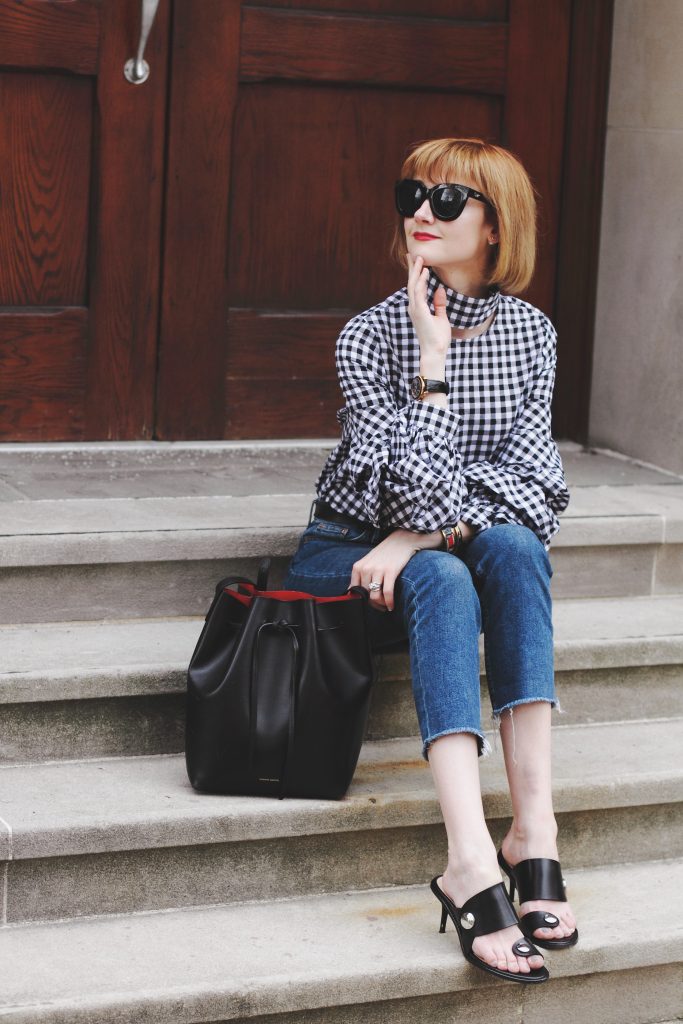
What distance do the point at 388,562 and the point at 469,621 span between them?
199mm

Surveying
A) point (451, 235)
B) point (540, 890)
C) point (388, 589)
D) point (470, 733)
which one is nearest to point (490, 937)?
point (540, 890)

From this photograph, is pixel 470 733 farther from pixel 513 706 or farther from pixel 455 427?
pixel 455 427

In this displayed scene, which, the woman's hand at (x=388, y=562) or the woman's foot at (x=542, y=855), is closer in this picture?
the woman's foot at (x=542, y=855)

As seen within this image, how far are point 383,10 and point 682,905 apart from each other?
8.16 ft

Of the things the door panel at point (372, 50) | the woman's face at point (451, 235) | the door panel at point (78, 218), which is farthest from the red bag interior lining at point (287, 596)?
the door panel at point (372, 50)

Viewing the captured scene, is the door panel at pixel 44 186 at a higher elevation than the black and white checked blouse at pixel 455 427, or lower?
higher

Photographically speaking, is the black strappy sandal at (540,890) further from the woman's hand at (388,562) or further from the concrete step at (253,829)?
the woman's hand at (388,562)

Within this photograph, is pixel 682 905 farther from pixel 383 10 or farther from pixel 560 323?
pixel 383 10

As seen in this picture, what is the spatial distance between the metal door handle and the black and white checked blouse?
49.4 inches

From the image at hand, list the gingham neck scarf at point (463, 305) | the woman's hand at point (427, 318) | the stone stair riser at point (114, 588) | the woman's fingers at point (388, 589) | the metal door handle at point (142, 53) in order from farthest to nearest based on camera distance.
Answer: the metal door handle at point (142, 53) → the stone stair riser at point (114, 588) → the gingham neck scarf at point (463, 305) → the woman's hand at point (427, 318) → the woman's fingers at point (388, 589)

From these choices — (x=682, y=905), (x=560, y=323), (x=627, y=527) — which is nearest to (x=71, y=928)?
(x=682, y=905)

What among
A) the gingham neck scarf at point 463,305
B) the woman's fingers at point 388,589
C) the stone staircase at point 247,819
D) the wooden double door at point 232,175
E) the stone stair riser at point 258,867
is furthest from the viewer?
the wooden double door at point 232,175

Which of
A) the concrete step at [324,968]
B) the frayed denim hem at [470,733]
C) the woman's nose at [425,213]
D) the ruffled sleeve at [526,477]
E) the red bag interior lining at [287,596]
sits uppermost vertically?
the woman's nose at [425,213]

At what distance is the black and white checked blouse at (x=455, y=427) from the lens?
269cm
